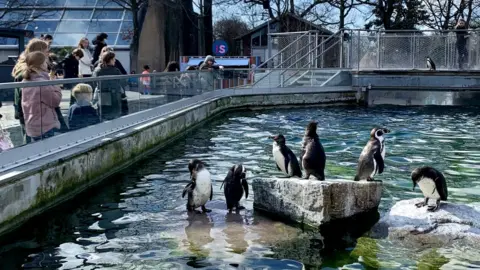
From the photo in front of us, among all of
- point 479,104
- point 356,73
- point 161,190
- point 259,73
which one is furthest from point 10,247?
point 479,104

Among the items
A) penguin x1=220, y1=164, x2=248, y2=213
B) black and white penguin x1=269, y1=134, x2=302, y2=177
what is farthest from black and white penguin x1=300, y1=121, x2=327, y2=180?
penguin x1=220, y1=164, x2=248, y2=213

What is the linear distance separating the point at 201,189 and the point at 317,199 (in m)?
1.63

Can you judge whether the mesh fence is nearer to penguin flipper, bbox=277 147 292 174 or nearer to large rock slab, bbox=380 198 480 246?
penguin flipper, bbox=277 147 292 174

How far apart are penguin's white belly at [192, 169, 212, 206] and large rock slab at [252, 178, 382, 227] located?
71 cm

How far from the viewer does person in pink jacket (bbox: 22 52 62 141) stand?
29.0ft

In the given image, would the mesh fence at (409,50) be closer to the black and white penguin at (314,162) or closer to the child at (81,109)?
the child at (81,109)

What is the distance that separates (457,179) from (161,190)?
5.05 m

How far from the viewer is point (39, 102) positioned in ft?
29.7

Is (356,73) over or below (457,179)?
over

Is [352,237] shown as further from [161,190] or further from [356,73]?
[356,73]

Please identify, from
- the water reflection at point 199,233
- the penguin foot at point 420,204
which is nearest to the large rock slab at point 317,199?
the penguin foot at point 420,204

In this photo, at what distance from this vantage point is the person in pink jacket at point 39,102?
29.0 ft

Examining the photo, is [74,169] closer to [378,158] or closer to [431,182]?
[378,158]

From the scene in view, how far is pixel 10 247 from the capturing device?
735 cm
